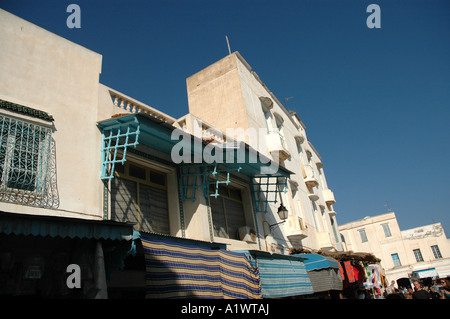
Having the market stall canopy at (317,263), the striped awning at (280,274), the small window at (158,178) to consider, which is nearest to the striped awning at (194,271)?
the striped awning at (280,274)

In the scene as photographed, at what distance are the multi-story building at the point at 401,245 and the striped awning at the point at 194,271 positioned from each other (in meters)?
37.5

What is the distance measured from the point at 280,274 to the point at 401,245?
3972 centimetres

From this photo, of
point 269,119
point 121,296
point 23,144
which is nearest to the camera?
point 23,144

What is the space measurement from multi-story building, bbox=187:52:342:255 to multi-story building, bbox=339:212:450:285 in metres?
27.7

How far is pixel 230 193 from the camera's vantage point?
11398 mm

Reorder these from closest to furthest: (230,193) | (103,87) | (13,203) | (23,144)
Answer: (13,203), (23,144), (103,87), (230,193)

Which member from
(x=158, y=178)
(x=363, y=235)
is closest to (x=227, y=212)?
(x=158, y=178)

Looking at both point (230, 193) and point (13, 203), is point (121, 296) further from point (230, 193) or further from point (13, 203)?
point (230, 193)

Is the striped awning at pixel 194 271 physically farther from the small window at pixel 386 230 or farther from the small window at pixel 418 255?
the small window at pixel 386 230

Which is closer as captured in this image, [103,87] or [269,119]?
[103,87]

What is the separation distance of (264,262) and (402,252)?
133 feet

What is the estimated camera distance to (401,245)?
42.0 metres

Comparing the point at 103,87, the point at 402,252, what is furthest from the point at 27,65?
the point at 402,252

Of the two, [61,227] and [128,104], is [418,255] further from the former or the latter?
[61,227]
